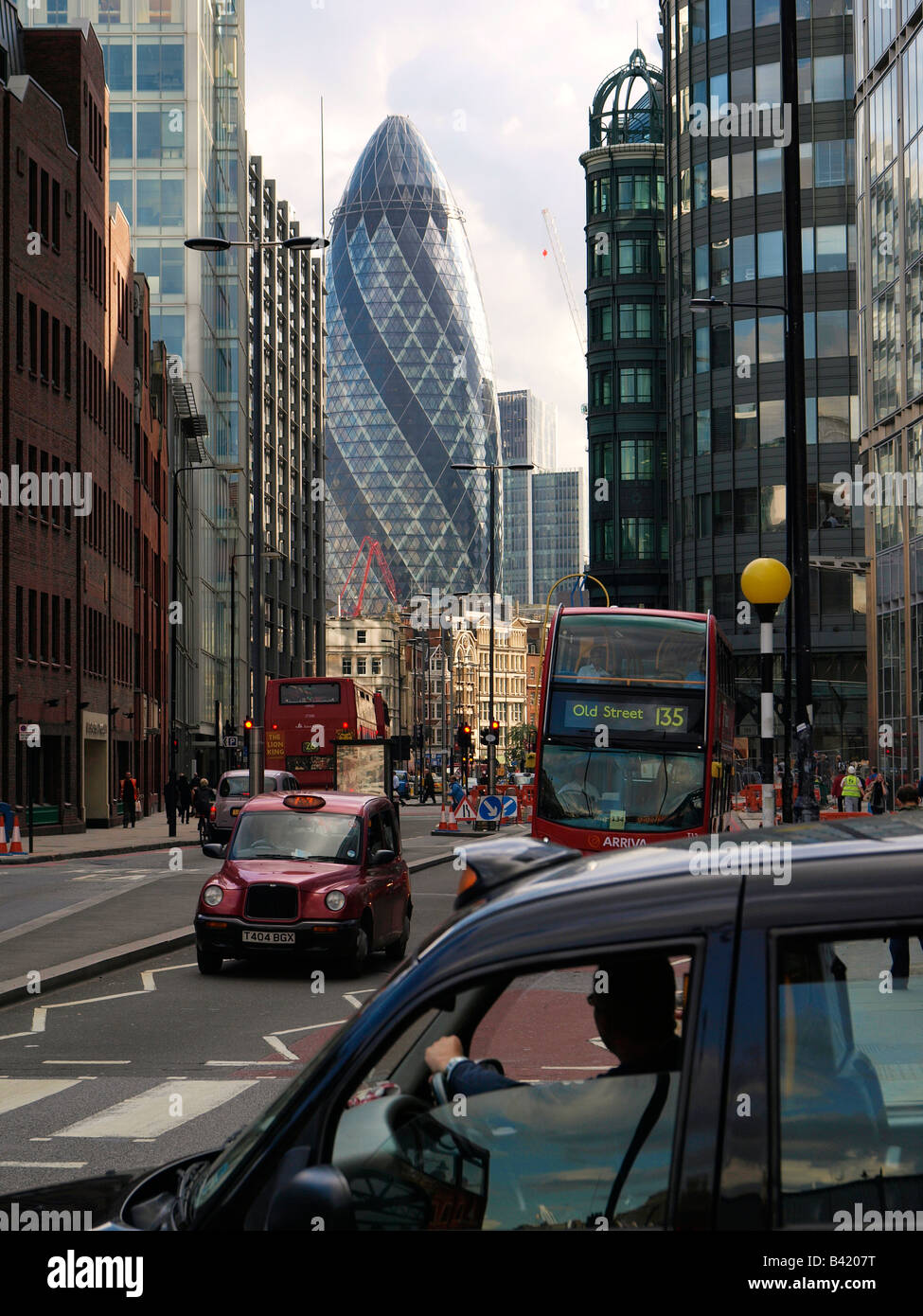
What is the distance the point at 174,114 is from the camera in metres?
80.8

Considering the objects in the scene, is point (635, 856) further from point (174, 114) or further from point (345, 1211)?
point (174, 114)

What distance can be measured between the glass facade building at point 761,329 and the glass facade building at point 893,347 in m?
17.3

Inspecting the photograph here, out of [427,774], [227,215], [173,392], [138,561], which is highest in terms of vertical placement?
[227,215]

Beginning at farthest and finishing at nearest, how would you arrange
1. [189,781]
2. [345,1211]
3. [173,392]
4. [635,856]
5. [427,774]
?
[427,774] < [173,392] < [189,781] < [635,856] < [345,1211]

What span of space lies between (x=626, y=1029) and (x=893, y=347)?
150 ft

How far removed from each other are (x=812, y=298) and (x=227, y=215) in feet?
124

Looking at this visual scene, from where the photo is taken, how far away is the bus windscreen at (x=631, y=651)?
75.6 feet

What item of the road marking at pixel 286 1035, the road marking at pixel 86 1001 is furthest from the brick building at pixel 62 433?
the road marking at pixel 286 1035

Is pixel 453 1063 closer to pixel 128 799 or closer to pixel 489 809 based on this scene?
pixel 489 809

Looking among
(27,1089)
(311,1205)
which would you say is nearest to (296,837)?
(27,1089)

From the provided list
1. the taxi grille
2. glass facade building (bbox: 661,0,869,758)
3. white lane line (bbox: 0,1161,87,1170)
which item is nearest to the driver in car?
white lane line (bbox: 0,1161,87,1170)

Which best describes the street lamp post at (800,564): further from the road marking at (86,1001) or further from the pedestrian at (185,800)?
the pedestrian at (185,800)
